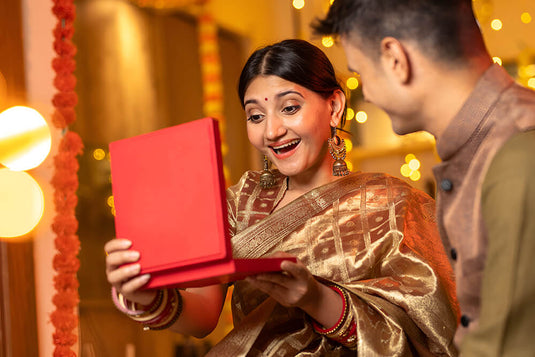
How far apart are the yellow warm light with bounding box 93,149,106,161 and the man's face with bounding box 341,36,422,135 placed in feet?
9.46

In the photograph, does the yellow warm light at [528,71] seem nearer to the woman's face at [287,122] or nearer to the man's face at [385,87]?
the woman's face at [287,122]

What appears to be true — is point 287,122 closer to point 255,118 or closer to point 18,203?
point 255,118

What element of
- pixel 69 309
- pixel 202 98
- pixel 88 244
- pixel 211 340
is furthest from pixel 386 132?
pixel 69 309

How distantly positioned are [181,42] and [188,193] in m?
3.79

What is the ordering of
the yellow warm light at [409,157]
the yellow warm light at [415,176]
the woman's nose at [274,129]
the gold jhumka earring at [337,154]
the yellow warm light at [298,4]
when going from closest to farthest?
the woman's nose at [274,129] < the gold jhumka earring at [337,154] < the yellow warm light at [415,176] < the yellow warm light at [409,157] < the yellow warm light at [298,4]

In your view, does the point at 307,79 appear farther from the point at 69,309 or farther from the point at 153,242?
the point at 69,309

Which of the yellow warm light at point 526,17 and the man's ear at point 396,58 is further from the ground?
the yellow warm light at point 526,17

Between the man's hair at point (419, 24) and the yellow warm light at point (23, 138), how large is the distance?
202cm

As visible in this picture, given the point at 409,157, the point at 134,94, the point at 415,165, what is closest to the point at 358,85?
the point at 409,157

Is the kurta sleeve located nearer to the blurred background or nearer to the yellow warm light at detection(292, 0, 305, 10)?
the blurred background

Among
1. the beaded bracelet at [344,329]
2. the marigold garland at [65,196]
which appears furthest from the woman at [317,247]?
the marigold garland at [65,196]

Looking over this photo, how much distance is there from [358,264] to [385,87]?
773 mm

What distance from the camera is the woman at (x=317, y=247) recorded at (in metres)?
1.69

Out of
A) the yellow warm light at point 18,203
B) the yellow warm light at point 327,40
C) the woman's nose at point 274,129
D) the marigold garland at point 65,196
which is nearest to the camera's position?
the yellow warm light at point 327,40
